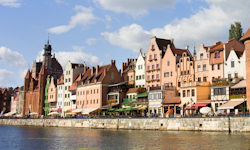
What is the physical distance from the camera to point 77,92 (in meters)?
114

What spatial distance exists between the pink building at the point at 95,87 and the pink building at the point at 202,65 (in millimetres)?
31460

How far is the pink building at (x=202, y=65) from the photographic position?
76.0 meters

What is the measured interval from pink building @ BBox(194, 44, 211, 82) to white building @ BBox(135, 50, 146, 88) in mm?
19010

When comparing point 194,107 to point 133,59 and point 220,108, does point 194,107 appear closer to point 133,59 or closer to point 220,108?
point 220,108

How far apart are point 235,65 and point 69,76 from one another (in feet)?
218

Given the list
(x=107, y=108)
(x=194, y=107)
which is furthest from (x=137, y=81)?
(x=194, y=107)

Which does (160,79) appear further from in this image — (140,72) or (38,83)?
(38,83)

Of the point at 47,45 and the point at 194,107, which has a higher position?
the point at 47,45

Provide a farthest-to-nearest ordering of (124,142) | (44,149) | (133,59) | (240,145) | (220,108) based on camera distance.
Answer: (133,59) → (220,108) → (124,142) → (44,149) → (240,145)

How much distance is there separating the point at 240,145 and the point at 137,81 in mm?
57262

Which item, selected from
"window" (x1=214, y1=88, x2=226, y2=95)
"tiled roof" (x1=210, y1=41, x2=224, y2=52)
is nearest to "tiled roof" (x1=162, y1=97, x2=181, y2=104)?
"window" (x1=214, y1=88, x2=226, y2=95)

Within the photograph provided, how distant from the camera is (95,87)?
339 feet

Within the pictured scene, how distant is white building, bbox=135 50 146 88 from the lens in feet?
309

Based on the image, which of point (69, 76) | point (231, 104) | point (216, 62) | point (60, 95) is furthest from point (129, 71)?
point (231, 104)
